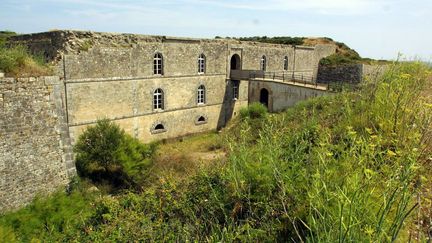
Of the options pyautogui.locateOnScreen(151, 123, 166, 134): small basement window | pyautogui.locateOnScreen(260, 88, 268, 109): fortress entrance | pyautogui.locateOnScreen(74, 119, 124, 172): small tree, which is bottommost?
pyautogui.locateOnScreen(151, 123, 166, 134): small basement window

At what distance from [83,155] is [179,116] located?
828cm

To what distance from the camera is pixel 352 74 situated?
2600cm

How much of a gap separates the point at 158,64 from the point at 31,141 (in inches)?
407

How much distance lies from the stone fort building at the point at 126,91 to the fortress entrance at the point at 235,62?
0.25 ft

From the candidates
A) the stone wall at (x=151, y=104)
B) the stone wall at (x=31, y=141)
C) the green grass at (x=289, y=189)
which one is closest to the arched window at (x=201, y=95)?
the stone wall at (x=151, y=104)

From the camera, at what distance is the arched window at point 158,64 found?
1832 cm

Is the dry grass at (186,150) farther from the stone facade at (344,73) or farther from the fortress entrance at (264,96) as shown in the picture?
the stone facade at (344,73)

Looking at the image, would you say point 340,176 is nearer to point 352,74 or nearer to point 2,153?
point 2,153

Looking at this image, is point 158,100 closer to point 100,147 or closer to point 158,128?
point 158,128

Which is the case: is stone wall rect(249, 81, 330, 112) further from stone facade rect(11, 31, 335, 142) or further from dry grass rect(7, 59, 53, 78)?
dry grass rect(7, 59, 53, 78)

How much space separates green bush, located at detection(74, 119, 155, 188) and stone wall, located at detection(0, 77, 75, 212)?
7.25 feet

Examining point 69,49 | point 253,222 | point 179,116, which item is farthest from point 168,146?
point 253,222

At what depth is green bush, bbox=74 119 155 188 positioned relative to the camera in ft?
40.2

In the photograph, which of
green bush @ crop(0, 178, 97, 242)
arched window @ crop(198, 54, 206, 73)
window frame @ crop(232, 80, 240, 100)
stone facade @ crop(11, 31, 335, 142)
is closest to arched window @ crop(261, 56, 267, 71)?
stone facade @ crop(11, 31, 335, 142)
